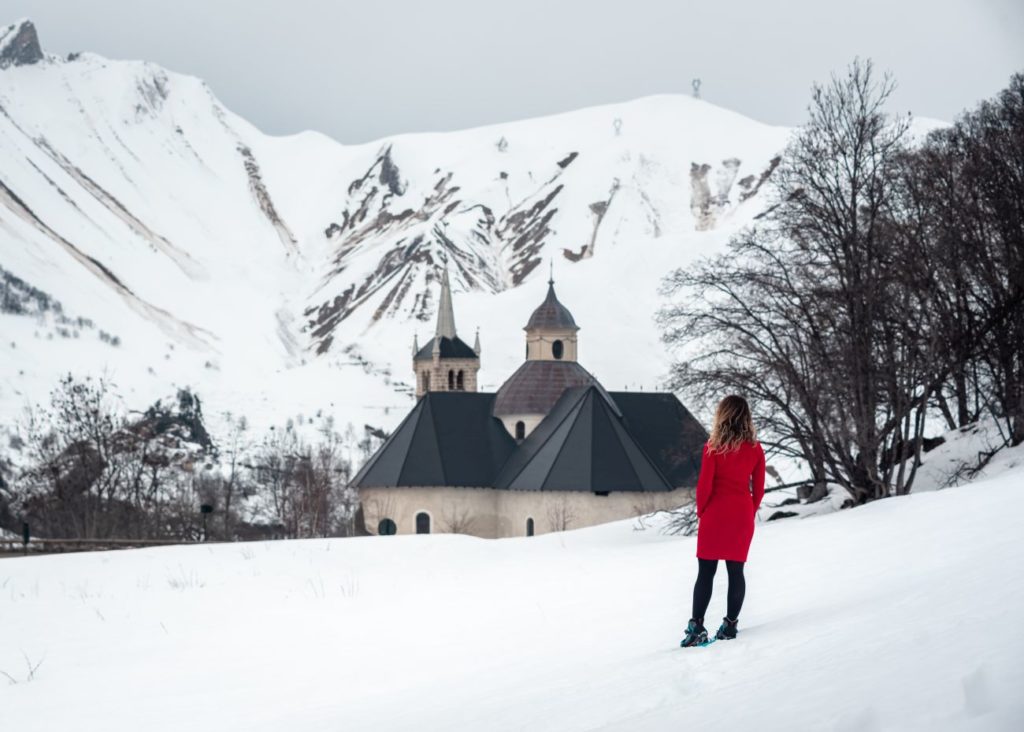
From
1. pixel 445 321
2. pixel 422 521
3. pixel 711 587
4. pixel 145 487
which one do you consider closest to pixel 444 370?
pixel 445 321

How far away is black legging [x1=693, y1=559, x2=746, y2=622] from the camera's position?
1051 cm

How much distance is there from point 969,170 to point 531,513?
90.9ft

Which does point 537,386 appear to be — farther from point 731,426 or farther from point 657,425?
point 731,426

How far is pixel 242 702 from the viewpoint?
11.8 m

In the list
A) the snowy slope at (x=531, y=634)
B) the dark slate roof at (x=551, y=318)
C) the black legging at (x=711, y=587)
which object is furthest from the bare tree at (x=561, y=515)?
the black legging at (x=711, y=587)

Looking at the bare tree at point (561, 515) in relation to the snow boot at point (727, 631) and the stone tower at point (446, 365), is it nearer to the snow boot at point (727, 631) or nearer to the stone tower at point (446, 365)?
the stone tower at point (446, 365)

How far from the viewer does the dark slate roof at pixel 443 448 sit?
53.9 m

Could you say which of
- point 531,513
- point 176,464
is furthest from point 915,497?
point 176,464

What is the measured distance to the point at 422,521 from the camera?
2128 inches

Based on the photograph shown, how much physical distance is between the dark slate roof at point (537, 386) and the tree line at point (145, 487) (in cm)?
1184

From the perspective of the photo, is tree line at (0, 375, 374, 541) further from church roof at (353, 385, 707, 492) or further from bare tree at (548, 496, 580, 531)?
bare tree at (548, 496, 580, 531)

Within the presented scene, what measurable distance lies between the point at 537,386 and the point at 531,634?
44.9 m

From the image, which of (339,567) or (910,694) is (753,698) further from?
(339,567)

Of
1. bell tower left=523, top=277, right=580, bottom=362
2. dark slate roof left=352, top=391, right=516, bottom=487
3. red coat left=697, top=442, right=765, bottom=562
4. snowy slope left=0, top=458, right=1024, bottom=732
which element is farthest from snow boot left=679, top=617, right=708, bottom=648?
bell tower left=523, top=277, right=580, bottom=362
